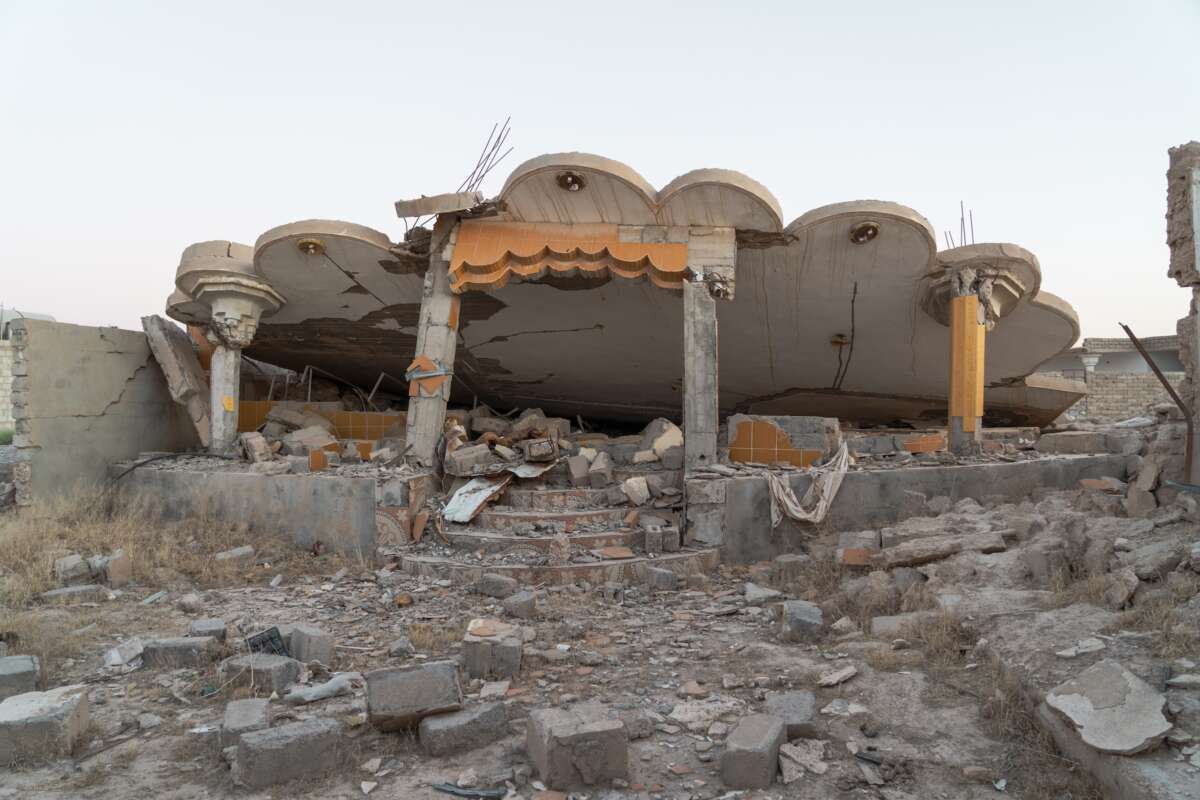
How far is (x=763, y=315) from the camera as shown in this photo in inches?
424

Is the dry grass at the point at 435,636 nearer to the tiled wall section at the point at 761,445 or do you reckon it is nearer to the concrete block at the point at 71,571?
the concrete block at the point at 71,571

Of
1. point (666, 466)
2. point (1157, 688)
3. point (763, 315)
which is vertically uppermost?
point (763, 315)

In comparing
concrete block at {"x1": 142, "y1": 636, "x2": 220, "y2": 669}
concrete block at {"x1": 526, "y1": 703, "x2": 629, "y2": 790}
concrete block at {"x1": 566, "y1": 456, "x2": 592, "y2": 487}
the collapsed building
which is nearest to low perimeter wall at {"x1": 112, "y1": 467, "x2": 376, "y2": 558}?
the collapsed building

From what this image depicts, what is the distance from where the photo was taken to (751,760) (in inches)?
122

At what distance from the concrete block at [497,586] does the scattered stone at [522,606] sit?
0.46 m

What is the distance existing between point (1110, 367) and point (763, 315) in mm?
18594

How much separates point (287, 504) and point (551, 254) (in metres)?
3.93

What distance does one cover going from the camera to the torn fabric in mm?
7191

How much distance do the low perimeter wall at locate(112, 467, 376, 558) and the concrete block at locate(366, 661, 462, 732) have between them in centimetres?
392

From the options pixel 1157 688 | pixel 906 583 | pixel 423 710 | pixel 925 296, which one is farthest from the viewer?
pixel 925 296

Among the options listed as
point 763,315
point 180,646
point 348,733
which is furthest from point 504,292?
point 348,733

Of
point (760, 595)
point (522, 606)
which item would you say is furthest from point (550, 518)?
point (760, 595)

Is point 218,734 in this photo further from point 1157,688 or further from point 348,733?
point 1157,688

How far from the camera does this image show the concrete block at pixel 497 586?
20.1 feet
